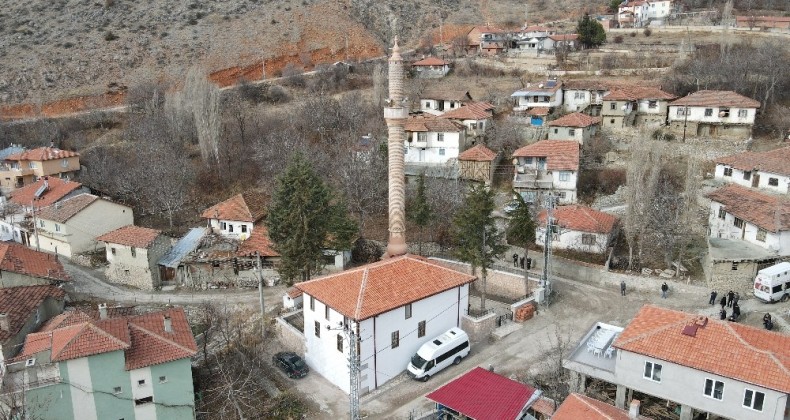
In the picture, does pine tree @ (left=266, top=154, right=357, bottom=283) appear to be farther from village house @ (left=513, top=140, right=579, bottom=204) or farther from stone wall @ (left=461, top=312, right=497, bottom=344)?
village house @ (left=513, top=140, right=579, bottom=204)

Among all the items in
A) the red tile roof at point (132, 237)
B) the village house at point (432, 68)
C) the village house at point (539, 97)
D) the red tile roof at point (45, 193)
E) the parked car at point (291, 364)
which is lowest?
the parked car at point (291, 364)

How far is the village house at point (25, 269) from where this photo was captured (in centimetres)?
3347

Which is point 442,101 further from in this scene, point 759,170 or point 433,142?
point 759,170

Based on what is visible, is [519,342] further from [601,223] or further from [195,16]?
[195,16]

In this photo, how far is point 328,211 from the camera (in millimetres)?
35094

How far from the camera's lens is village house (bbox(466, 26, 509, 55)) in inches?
3049

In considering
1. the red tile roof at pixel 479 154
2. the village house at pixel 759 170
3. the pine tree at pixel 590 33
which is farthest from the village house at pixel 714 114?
the pine tree at pixel 590 33

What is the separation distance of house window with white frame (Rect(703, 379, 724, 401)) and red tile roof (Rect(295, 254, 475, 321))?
1127 cm

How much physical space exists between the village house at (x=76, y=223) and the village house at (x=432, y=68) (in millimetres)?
40520

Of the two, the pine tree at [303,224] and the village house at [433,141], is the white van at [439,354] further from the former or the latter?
the village house at [433,141]

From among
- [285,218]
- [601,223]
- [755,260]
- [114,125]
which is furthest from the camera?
[114,125]

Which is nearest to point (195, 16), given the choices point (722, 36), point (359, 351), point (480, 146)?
point (480, 146)

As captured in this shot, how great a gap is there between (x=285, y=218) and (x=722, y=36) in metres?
56.7

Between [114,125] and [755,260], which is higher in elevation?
[114,125]
